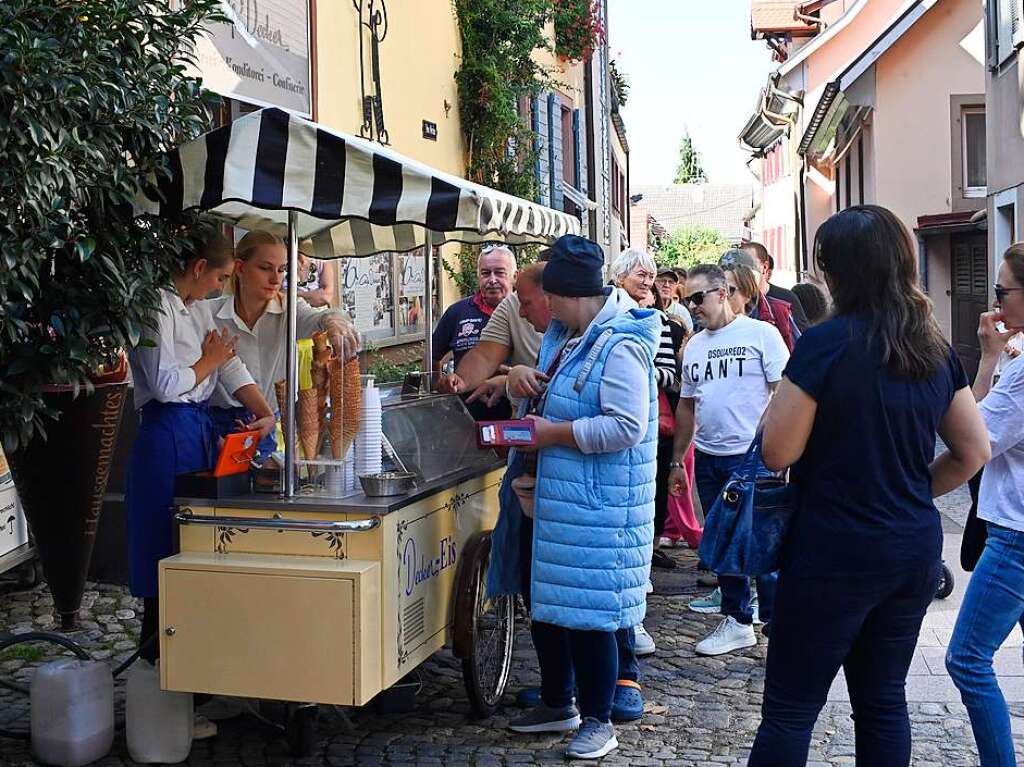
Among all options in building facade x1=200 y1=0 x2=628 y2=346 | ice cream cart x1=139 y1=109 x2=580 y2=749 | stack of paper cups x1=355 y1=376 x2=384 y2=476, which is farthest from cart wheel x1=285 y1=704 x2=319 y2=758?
building facade x1=200 y1=0 x2=628 y2=346

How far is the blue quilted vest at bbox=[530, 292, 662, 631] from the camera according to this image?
4445mm

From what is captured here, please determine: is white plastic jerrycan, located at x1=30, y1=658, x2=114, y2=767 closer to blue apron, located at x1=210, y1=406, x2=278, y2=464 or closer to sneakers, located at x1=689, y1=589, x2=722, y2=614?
blue apron, located at x1=210, y1=406, x2=278, y2=464

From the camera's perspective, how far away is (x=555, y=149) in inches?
Answer: 680

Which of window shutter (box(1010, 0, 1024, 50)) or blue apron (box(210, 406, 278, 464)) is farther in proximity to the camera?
window shutter (box(1010, 0, 1024, 50))

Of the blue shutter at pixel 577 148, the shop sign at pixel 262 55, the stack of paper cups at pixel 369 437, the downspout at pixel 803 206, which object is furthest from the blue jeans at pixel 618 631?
the downspout at pixel 803 206

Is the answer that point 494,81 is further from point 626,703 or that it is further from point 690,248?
point 690,248

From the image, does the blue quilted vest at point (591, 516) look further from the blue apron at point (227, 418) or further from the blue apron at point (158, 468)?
the blue apron at point (158, 468)

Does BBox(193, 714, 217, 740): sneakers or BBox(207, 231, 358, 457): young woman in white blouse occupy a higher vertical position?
BBox(207, 231, 358, 457): young woman in white blouse

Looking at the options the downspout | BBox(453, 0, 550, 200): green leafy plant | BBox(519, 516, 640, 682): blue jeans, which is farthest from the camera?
the downspout

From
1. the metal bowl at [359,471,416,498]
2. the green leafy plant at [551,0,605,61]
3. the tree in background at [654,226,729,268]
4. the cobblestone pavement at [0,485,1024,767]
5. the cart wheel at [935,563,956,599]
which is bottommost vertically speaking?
the cobblestone pavement at [0,485,1024,767]

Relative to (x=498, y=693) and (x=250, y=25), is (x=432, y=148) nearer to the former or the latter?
(x=250, y=25)

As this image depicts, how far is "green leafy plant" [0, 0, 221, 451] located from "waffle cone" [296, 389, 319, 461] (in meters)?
0.57

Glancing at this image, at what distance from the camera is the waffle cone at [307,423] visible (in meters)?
4.55

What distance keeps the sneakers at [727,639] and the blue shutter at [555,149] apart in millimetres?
10596
